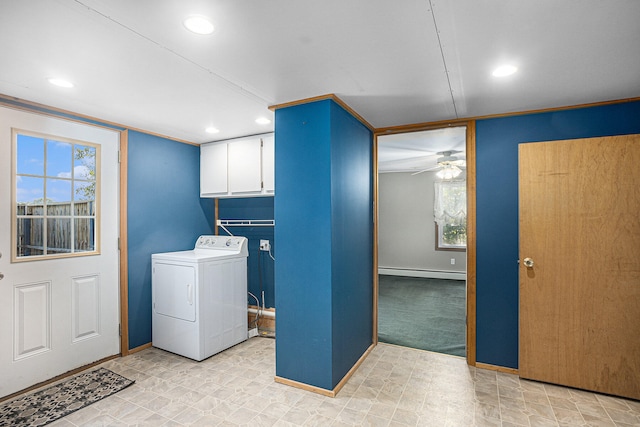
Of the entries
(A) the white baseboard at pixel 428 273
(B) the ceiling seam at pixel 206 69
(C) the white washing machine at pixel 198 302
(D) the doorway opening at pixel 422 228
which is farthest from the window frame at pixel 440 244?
(B) the ceiling seam at pixel 206 69

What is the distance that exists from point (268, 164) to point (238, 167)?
413 millimetres

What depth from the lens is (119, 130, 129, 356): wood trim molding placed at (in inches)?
120

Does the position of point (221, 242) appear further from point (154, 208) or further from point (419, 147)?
point (419, 147)

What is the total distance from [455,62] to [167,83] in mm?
1831

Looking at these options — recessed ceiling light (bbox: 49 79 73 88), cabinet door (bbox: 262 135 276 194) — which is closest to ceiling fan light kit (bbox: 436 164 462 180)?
cabinet door (bbox: 262 135 276 194)

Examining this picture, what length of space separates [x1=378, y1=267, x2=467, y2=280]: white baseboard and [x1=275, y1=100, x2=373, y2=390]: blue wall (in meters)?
4.36

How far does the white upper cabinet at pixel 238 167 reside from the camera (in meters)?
3.29

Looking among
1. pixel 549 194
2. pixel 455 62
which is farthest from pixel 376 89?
pixel 549 194

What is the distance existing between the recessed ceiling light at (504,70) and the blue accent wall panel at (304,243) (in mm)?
1100

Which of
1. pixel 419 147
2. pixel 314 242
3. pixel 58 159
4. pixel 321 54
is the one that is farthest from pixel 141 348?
pixel 419 147

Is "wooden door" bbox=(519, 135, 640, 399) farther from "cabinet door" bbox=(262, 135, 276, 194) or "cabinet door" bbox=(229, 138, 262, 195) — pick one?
"cabinet door" bbox=(229, 138, 262, 195)

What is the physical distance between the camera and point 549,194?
2.54 metres

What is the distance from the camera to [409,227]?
6824mm

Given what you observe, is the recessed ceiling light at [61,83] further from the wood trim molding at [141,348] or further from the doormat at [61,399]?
the wood trim molding at [141,348]
